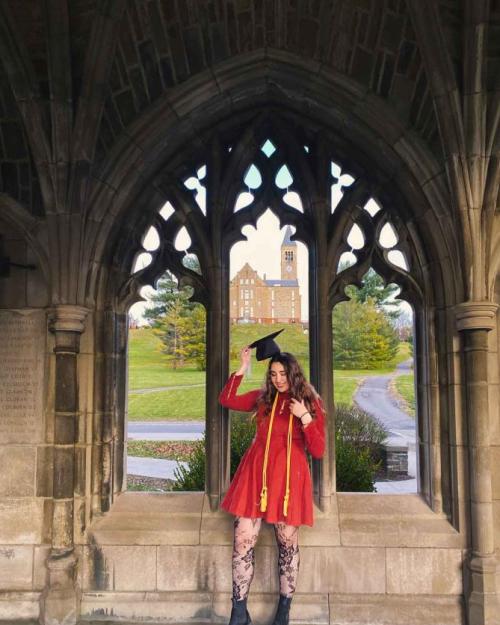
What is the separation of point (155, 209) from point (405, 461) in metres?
3.28

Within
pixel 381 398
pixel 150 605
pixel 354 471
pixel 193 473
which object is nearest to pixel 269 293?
pixel 381 398

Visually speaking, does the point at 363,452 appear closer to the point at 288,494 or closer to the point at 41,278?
the point at 288,494

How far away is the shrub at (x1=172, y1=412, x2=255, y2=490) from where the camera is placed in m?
4.40

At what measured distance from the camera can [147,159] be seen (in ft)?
13.0

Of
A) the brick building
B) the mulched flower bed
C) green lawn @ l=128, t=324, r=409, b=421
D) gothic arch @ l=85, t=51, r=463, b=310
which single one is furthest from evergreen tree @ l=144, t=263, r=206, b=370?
the mulched flower bed

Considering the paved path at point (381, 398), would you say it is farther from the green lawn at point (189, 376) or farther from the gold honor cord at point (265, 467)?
the gold honor cord at point (265, 467)

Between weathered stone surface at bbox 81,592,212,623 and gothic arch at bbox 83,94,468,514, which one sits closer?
weathered stone surface at bbox 81,592,212,623

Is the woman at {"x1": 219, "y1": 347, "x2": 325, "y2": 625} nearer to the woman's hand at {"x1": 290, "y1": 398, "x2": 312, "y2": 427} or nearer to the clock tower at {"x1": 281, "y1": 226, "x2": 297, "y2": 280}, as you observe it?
the woman's hand at {"x1": 290, "y1": 398, "x2": 312, "y2": 427}

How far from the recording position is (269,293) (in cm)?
419

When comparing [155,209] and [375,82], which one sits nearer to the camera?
[375,82]

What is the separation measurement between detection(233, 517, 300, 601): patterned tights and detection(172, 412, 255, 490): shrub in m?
0.91

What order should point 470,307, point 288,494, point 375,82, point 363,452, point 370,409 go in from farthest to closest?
point 363,452, point 370,409, point 375,82, point 470,307, point 288,494

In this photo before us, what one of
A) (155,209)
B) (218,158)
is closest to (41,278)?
(155,209)

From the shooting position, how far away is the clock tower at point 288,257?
4.23 m
